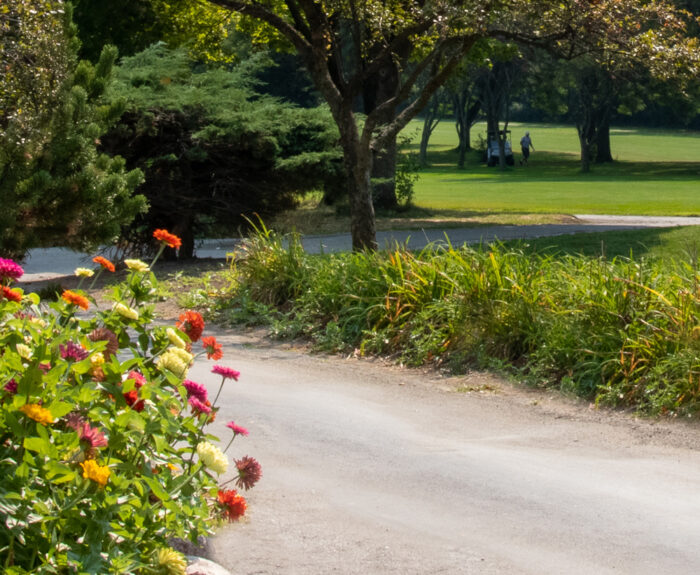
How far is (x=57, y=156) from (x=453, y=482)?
733cm

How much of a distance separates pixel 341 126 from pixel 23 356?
911 cm

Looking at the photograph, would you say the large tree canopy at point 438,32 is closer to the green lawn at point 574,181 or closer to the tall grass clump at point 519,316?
the tall grass clump at point 519,316

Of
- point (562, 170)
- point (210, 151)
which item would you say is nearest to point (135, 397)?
point (210, 151)

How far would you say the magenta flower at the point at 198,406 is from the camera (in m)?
3.51

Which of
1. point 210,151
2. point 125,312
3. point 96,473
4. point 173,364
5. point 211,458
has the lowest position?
point 211,458

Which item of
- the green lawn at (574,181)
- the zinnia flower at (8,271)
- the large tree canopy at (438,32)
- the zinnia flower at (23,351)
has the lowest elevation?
the green lawn at (574,181)

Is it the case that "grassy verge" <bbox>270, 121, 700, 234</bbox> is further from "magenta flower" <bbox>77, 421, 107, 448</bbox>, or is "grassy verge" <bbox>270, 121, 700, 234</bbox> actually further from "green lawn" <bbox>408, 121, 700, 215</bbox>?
"magenta flower" <bbox>77, 421, 107, 448</bbox>

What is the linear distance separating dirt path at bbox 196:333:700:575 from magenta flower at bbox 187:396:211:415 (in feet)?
3.17

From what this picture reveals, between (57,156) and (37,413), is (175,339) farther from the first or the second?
(57,156)

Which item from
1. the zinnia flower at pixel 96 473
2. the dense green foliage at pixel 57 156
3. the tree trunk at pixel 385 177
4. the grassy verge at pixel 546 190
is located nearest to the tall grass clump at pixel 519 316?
the dense green foliage at pixel 57 156

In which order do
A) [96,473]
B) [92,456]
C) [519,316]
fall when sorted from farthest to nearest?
[519,316]
[92,456]
[96,473]

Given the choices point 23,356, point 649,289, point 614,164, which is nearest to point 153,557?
point 23,356

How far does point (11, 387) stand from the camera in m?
3.15

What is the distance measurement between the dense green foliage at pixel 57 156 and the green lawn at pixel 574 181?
53.9 ft
